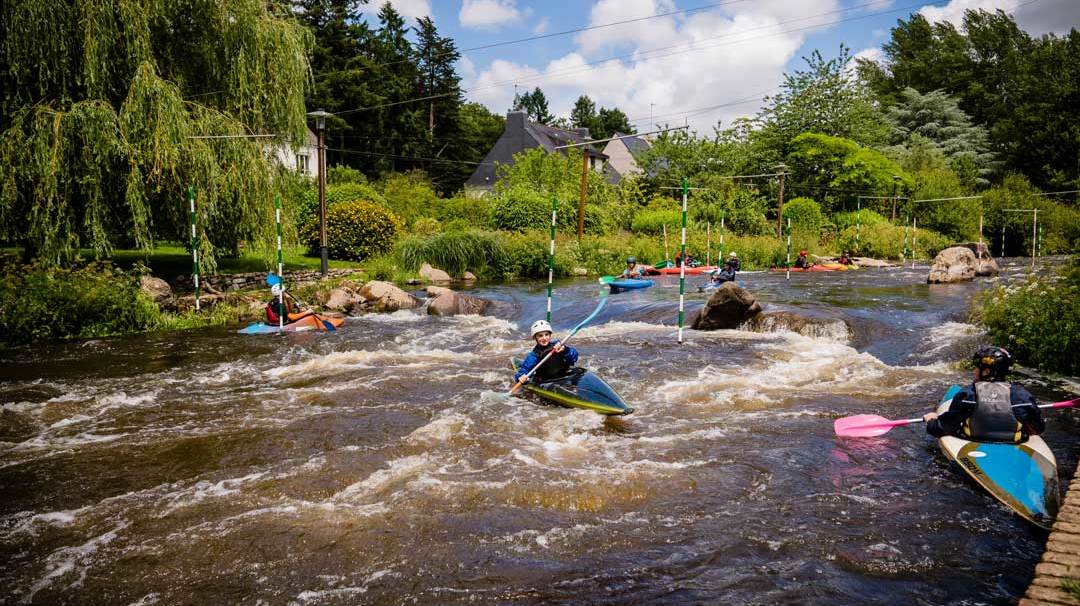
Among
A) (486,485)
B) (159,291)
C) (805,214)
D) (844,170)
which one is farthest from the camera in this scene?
(844,170)

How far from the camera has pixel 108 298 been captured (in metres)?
13.0

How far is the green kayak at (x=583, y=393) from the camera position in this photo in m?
7.94

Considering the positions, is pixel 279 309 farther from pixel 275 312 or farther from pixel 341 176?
pixel 341 176

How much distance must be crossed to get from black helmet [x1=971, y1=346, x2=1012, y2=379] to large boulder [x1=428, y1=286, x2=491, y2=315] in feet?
38.7

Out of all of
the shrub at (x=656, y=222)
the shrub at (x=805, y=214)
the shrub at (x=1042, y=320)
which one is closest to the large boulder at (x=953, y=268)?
the shrub at (x=1042, y=320)

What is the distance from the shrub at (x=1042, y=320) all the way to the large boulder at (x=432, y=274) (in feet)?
49.0

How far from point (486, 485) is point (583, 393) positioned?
230 centimetres

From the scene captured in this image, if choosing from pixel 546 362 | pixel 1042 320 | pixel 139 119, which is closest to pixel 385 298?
pixel 139 119

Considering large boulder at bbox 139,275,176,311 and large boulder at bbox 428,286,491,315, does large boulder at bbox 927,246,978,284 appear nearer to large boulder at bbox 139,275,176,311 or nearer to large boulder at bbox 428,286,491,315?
large boulder at bbox 428,286,491,315

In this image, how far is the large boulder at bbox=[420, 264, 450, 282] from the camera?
69.7 ft

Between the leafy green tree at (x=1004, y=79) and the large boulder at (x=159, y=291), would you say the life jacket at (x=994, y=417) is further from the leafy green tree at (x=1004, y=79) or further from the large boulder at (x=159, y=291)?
the leafy green tree at (x=1004, y=79)

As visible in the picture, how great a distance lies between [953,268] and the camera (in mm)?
19562

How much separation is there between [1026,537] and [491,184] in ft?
148

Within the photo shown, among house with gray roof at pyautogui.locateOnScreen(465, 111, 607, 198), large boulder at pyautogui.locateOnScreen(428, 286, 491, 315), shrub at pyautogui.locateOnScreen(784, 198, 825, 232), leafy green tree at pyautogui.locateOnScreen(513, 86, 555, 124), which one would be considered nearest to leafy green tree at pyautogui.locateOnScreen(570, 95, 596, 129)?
leafy green tree at pyautogui.locateOnScreen(513, 86, 555, 124)
